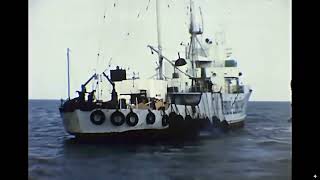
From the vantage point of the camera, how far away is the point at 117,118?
2000 mm

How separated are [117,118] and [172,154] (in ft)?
1.08

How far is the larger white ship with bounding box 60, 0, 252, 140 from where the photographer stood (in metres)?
1.98

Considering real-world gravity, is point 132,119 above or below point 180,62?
below

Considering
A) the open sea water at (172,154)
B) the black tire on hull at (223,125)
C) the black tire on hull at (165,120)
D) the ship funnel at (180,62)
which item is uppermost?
the ship funnel at (180,62)

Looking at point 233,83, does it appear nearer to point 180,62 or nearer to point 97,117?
point 180,62

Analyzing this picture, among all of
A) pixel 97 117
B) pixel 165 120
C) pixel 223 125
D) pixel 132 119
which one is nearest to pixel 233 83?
pixel 223 125

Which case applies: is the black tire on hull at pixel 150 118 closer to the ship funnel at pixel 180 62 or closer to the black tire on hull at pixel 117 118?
the black tire on hull at pixel 117 118

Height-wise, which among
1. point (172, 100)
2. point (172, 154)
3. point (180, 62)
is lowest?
point (172, 154)

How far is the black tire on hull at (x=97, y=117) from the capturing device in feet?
6.51

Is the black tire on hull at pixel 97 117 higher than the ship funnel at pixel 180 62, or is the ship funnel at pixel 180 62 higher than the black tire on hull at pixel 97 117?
the ship funnel at pixel 180 62

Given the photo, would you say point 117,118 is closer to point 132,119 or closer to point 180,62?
point 132,119

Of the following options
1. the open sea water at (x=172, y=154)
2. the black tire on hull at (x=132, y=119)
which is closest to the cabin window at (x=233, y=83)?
the open sea water at (x=172, y=154)

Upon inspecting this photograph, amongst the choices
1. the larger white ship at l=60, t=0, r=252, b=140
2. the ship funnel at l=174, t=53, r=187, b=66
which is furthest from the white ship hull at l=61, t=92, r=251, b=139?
the ship funnel at l=174, t=53, r=187, b=66
